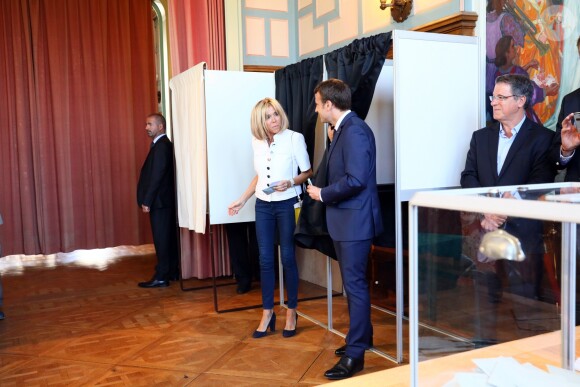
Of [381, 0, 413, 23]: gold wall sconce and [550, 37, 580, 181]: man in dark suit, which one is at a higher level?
[381, 0, 413, 23]: gold wall sconce

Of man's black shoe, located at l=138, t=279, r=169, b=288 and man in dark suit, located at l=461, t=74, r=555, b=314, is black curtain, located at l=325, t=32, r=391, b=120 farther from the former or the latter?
man's black shoe, located at l=138, t=279, r=169, b=288

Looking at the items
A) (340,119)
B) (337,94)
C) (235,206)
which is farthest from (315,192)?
(235,206)

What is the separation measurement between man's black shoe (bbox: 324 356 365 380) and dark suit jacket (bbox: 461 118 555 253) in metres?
0.99

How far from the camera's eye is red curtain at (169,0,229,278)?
481 cm

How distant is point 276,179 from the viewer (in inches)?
128

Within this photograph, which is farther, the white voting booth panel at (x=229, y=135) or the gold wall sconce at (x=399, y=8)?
the white voting booth panel at (x=229, y=135)

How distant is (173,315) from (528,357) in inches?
123

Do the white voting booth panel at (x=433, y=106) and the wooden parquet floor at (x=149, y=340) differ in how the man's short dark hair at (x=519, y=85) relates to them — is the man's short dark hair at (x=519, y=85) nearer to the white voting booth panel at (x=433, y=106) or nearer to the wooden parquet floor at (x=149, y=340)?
the white voting booth panel at (x=433, y=106)

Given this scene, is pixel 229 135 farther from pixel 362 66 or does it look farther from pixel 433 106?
pixel 433 106

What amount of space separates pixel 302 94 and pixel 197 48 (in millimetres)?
1618

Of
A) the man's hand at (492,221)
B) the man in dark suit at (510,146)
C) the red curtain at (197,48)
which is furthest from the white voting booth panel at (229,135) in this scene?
the man's hand at (492,221)

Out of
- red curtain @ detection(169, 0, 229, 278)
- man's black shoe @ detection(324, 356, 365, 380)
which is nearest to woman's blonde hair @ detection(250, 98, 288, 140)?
man's black shoe @ detection(324, 356, 365, 380)

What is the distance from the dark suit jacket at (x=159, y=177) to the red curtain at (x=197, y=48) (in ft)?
1.12

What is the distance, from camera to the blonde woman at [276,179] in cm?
324
